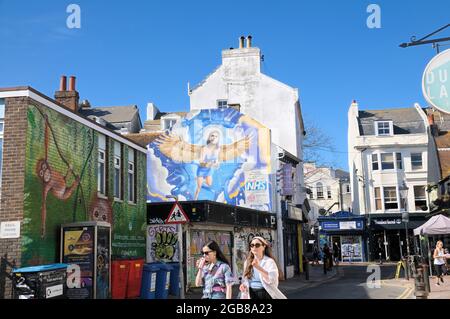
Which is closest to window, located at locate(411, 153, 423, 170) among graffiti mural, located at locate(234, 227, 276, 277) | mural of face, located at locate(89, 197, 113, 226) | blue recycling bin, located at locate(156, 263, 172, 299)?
graffiti mural, located at locate(234, 227, 276, 277)

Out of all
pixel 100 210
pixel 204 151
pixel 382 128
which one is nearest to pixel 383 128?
pixel 382 128

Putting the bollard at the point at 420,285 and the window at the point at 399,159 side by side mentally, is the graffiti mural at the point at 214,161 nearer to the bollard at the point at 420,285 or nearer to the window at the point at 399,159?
the bollard at the point at 420,285

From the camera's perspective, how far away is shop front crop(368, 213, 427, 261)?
41250mm

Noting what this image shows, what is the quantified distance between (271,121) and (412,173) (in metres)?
14.9

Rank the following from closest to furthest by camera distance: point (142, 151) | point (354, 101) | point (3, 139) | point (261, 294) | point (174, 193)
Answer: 1. point (261, 294)
2. point (3, 139)
3. point (142, 151)
4. point (174, 193)
5. point (354, 101)

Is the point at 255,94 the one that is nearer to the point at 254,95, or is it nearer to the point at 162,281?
the point at 254,95

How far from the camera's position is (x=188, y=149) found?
26.7m

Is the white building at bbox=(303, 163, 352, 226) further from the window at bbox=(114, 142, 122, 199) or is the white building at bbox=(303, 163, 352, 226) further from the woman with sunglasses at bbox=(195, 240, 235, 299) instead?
the woman with sunglasses at bbox=(195, 240, 235, 299)

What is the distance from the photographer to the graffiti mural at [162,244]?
19.0m

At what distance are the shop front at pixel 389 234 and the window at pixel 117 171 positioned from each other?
29.6m

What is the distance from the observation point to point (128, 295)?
1383cm

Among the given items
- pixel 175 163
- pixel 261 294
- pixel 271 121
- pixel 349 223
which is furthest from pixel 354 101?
pixel 261 294

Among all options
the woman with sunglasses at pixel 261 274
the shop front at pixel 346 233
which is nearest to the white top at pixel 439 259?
the woman with sunglasses at pixel 261 274

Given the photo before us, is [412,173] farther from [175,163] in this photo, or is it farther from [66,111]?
[66,111]
